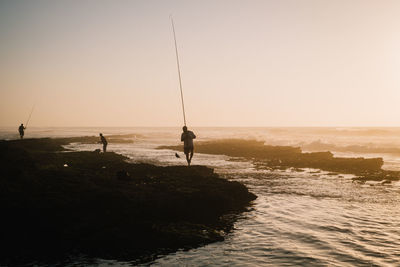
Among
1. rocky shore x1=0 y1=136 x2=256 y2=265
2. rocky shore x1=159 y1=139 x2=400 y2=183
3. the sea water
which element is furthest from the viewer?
rocky shore x1=159 y1=139 x2=400 y2=183

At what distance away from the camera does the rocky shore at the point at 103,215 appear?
27.3ft

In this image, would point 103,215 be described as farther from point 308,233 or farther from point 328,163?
point 328,163

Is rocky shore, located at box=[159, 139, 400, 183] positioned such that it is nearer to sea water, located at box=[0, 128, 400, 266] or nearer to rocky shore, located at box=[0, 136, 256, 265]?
sea water, located at box=[0, 128, 400, 266]

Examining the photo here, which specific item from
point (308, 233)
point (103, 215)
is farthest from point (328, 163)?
point (103, 215)

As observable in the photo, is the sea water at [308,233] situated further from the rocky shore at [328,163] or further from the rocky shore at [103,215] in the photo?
the rocky shore at [328,163]

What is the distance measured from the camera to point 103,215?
1005 centimetres

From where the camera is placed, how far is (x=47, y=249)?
8.16 m

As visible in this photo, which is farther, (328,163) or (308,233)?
(328,163)

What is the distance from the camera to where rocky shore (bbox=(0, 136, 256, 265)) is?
8.32 meters

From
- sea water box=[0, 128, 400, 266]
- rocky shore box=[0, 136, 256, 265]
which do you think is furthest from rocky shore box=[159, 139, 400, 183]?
rocky shore box=[0, 136, 256, 265]

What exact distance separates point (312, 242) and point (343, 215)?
423 centimetres

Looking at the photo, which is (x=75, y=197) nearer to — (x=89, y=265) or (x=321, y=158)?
(x=89, y=265)

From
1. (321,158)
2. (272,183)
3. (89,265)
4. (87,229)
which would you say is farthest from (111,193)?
(321,158)

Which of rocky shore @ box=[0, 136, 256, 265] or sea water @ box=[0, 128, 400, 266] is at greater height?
rocky shore @ box=[0, 136, 256, 265]
